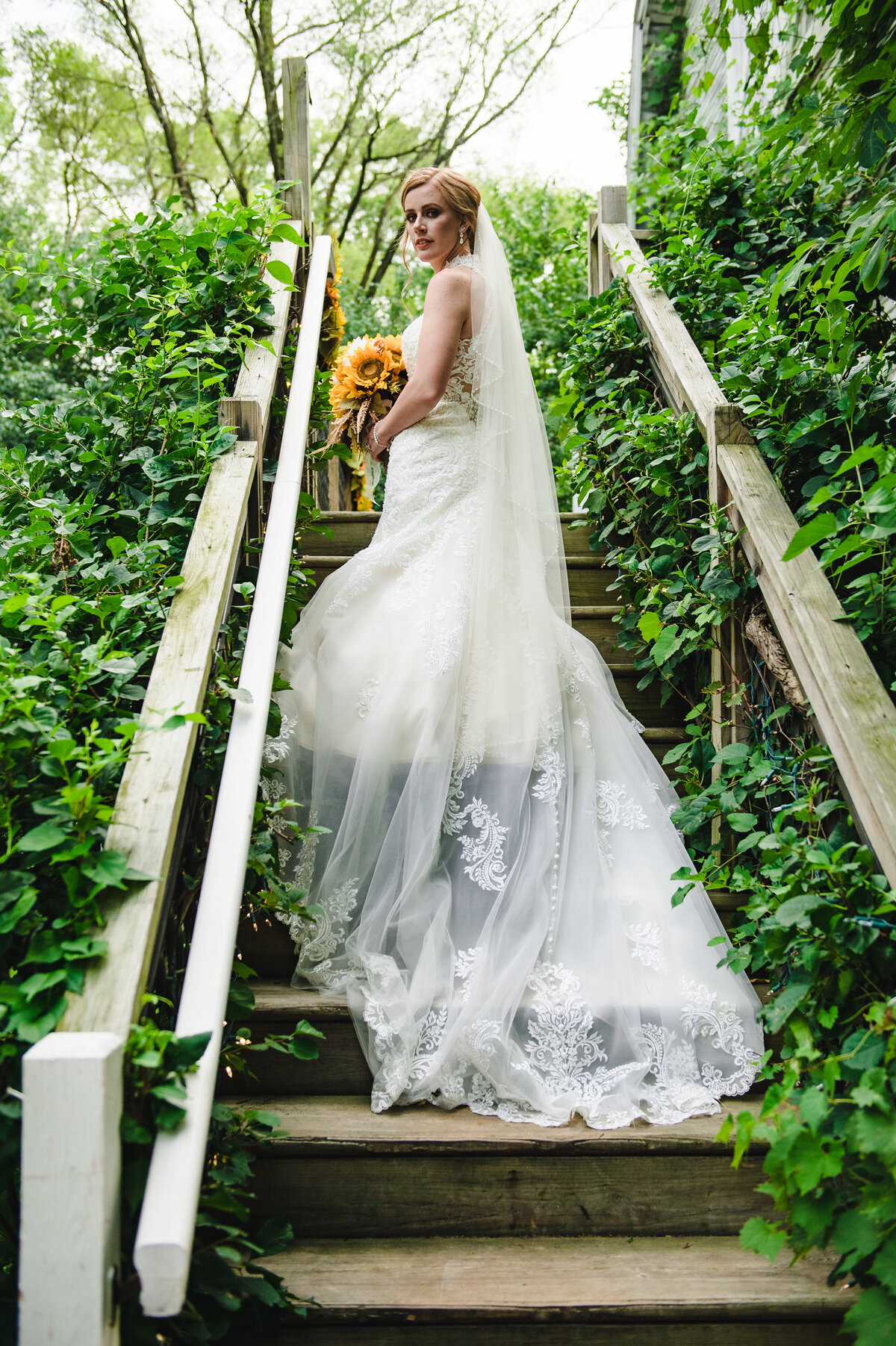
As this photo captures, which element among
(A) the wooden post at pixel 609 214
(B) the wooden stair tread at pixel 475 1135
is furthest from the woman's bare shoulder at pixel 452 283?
(B) the wooden stair tread at pixel 475 1135

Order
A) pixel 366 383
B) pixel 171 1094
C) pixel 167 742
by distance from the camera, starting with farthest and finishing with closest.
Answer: pixel 366 383 → pixel 167 742 → pixel 171 1094

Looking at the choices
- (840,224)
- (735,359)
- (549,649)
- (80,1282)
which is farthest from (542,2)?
(80,1282)

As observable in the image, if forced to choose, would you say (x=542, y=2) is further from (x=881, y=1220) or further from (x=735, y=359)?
(x=881, y=1220)

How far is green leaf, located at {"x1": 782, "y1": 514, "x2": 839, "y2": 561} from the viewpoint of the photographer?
162cm

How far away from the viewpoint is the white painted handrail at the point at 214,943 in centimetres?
107

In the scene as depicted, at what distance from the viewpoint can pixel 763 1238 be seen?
1364mm

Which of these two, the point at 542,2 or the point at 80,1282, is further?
the point at 542,2

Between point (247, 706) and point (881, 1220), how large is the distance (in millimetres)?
1249

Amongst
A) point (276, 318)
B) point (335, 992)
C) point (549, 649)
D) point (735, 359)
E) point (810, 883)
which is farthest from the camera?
point (735, 359)

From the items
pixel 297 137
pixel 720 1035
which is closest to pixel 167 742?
pixel 720 1035

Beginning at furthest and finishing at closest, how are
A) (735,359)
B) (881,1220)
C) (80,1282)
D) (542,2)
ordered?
(542,2)
(735,359)
(881,1220)
(80,1282)

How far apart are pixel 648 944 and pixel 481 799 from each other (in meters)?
0.51

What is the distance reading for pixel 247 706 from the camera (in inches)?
65.1

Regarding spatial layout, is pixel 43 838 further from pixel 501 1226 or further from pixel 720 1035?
pixel 720 1035
